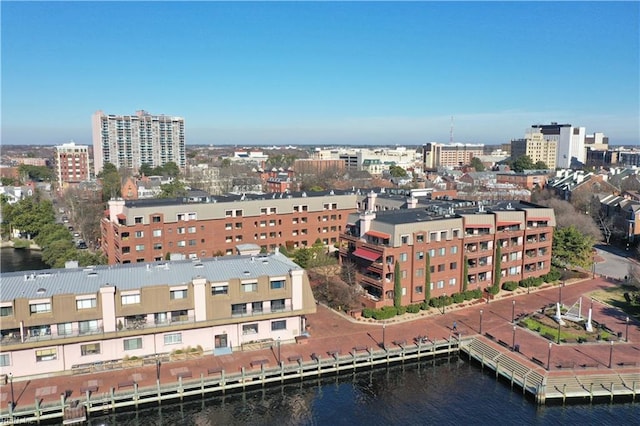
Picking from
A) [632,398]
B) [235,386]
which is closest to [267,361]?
[235,386]

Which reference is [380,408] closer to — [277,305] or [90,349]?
[277,305]

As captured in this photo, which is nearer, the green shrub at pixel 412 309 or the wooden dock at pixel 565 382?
the wooden dock at pixel 565 382

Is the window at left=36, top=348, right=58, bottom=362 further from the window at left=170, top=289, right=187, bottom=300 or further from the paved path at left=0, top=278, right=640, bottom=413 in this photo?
the window at left=170, top=289, right=187, bottom=300

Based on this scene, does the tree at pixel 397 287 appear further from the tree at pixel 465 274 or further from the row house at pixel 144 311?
the row house at pixel 144 311

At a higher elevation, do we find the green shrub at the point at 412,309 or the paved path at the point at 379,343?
the green shrub at the point at 412,309

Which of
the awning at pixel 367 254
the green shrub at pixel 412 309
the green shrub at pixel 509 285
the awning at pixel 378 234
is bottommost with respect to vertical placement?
the green shrub at pixel 412 309

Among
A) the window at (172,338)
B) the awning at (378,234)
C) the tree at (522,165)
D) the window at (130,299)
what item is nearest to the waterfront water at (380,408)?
the window at (172,338)
